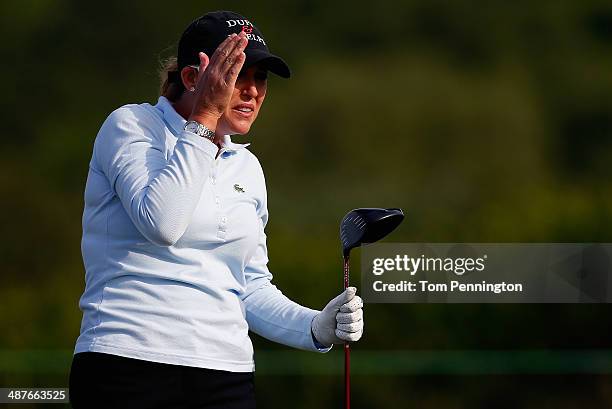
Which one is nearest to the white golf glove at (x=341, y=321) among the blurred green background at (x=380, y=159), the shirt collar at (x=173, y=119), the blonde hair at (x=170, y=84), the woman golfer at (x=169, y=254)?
the woman golfer at (x=169, y=254)

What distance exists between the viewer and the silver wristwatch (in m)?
1.55

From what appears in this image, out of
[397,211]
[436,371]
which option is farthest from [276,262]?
[397,211]

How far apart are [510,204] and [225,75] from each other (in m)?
3.03

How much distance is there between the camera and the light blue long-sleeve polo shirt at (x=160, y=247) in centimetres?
152

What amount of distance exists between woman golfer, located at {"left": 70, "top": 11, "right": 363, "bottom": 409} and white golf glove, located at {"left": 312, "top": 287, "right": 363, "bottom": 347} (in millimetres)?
158

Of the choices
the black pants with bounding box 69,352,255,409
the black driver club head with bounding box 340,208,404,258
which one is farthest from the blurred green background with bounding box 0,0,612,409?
the black pants with bounding box 69,352,255,409

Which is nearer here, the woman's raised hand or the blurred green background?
the woman's raised hand

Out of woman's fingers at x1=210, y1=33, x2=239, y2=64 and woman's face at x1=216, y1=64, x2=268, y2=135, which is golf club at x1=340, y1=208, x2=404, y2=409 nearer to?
woman's face at x1=216, y1=64, x2=268, y2=135

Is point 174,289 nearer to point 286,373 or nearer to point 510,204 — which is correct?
point 286,373

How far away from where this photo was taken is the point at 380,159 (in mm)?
4473

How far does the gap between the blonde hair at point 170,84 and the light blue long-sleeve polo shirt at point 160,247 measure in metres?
0.09

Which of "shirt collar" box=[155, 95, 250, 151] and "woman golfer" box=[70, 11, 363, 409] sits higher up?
"shirt collar" box=[155, 95, 250, 151]

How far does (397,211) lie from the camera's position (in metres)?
1.92

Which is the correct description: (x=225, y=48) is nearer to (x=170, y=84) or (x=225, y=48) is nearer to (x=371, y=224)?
(x=170, y=84)
